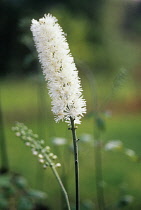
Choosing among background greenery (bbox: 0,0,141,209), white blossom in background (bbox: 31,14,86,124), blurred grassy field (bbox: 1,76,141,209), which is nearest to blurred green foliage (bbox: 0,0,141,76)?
background greenery (bbox: 0,0,141,209)

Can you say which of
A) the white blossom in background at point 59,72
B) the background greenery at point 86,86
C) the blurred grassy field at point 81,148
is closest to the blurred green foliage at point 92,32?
the background greenery at point 86,86

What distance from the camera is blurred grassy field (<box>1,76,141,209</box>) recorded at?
490cm

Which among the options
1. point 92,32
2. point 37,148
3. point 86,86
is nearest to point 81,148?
point 37,148

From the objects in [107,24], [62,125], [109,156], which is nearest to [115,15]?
[107,24]

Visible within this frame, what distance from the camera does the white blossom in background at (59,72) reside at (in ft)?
5.57

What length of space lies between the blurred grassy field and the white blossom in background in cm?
115

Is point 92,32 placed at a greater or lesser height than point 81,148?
greater

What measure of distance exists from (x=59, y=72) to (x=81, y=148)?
1.78 meters

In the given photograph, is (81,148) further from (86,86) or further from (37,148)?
(86,86)

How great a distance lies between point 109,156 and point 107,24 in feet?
35.5

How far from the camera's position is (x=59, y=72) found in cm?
172

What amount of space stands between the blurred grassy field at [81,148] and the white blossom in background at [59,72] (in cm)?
115

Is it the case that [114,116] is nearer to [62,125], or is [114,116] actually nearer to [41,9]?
[62,125]

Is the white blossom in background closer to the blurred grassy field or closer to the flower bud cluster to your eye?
the flower bud cluster
